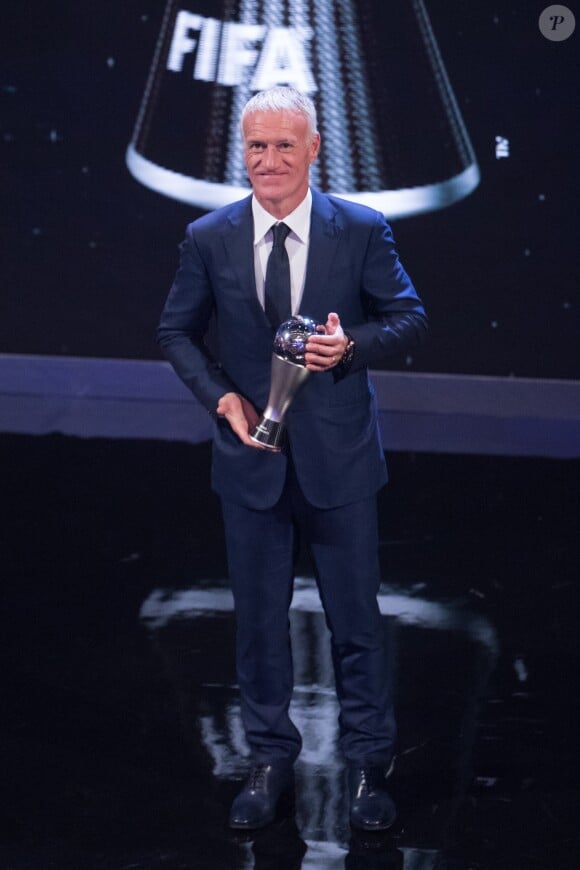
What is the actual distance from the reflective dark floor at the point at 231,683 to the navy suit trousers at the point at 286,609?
0.18 meters

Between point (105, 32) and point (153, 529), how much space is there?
2.87m

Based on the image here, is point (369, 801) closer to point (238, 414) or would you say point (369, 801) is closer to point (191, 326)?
point (238, 414)

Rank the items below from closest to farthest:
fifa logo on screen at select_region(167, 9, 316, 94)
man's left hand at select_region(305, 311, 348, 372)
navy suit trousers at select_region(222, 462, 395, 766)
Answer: man's left hand at select_region(305, 311, 348, 372) → navy suit trousers at select_region(222, 462, 395, 766) → fifa logo on screen at select_region(167, 9, 316, 94)

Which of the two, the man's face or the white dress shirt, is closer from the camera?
the man's face

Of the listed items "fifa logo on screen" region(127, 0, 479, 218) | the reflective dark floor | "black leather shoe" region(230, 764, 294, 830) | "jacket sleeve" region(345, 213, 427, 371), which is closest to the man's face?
"jacket sleeve" region(345, 213, 427, 371)

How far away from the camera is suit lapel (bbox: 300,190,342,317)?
2395 millimetres

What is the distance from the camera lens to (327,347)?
2260 millimetres

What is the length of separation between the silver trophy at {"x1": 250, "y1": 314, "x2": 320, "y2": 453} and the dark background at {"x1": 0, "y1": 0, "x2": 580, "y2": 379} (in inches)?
155

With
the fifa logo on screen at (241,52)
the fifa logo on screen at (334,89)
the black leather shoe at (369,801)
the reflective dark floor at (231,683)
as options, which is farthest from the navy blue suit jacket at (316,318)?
the fifa logo on screen at (241,52)

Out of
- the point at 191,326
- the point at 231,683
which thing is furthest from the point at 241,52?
the point at 191,326

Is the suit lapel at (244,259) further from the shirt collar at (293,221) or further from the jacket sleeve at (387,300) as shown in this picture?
the jacket sleeve at (387,300)

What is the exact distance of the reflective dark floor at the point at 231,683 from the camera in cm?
253

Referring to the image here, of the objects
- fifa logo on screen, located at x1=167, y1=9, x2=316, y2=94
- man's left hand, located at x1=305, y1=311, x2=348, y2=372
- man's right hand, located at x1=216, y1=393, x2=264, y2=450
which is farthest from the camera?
fifa logo on screen, located at x1=167, y1=9, x2=316, y2=94

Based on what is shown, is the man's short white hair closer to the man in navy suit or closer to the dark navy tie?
the man in navy suit
